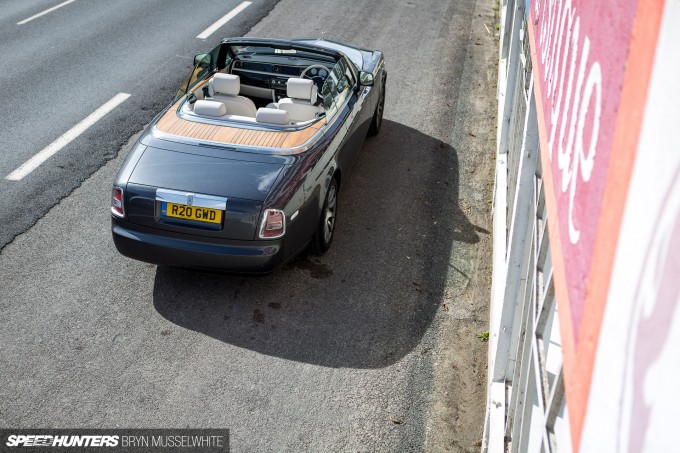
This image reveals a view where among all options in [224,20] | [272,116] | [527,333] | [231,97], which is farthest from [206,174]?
[224,20]

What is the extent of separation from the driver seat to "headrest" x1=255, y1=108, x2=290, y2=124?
1.51 feet

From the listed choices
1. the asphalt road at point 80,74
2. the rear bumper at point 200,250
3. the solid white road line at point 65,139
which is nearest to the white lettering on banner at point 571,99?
the rear bumper at point 200,250

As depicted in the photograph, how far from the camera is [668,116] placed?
4.50 ft

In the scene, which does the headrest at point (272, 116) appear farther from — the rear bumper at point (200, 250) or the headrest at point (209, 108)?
the rear bumper at point (200, 250)

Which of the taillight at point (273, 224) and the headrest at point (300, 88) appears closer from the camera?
the taillight at point (273, 224)

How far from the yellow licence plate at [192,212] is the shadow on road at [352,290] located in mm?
825

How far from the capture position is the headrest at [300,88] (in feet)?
24.5

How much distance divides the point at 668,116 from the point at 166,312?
5.52 m

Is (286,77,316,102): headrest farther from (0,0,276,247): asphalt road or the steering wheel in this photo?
(0,0,276,247): asphalt road

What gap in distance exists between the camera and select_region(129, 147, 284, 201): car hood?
20.1 feet

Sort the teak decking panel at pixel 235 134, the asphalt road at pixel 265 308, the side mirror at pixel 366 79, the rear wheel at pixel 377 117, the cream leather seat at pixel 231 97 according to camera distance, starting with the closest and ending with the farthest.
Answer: the asphalt road at pixel 265 308 → the teak decking panel at pixel 235 134 → the cream leather seat at pixel 231 97 → the side mirror at pixel 366 79 → the rear wheel at pixel 377 117

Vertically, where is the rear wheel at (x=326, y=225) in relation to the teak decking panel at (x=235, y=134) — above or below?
below

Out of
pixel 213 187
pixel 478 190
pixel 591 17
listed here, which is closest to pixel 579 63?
pixel 591 17

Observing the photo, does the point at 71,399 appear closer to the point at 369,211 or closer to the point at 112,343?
the point at 112,343
